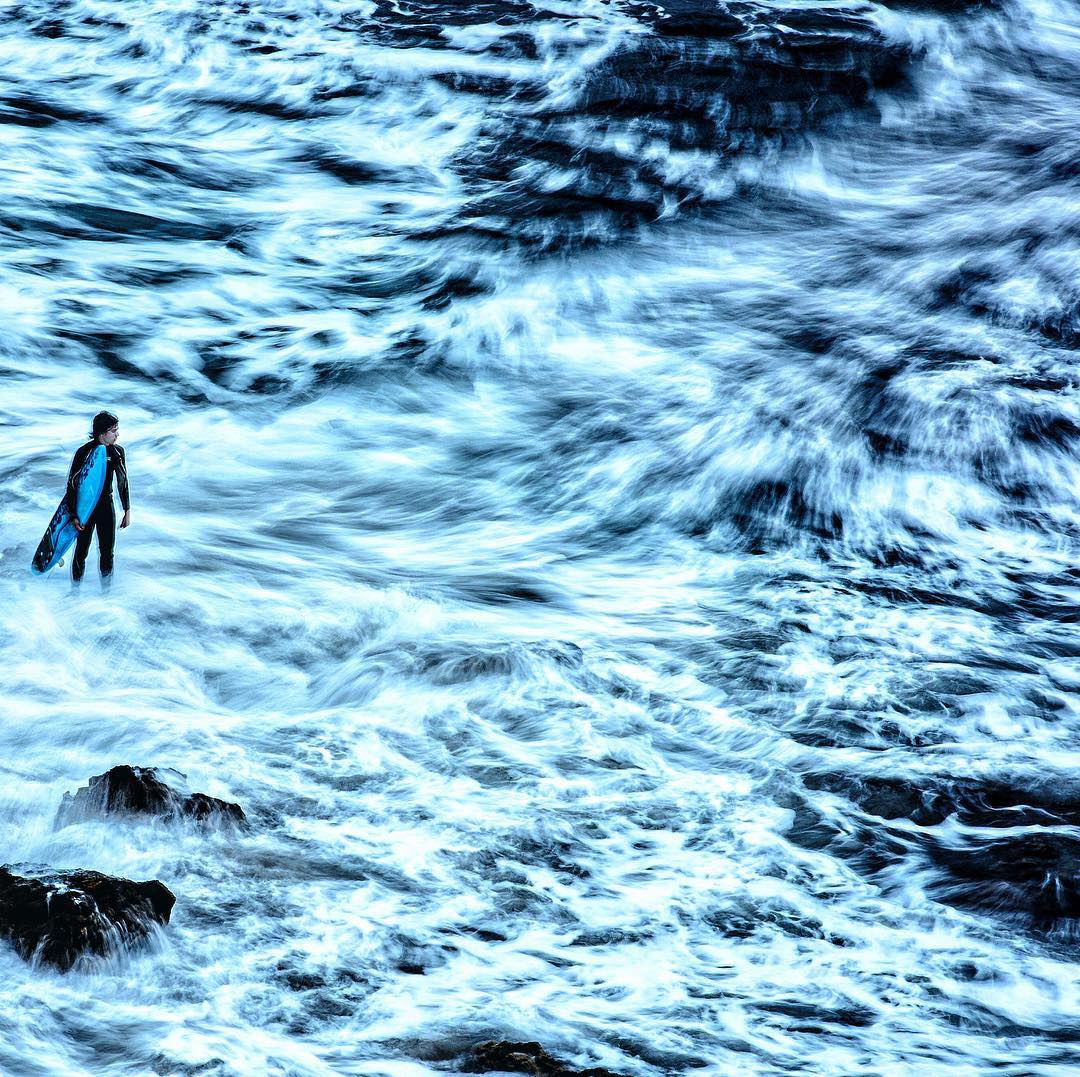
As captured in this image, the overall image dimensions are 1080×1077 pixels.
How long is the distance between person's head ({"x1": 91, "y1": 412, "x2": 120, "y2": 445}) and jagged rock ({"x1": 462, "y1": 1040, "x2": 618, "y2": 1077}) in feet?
12.9

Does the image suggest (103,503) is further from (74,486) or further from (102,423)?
(102,423)

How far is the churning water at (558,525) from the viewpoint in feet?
16.0

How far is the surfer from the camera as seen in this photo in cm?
690

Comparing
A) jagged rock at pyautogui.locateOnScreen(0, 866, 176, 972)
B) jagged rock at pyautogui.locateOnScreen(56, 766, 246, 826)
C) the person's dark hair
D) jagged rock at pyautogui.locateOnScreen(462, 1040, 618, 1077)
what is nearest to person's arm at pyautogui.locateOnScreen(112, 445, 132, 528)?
the person's dark hair

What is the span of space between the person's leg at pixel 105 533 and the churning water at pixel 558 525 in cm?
17

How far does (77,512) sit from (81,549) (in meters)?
0.24

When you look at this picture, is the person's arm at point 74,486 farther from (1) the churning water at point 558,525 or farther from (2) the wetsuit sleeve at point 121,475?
(1) the churning water at point 558,525

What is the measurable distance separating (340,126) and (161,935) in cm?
1268

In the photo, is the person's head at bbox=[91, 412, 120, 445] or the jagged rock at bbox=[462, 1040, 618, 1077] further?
the person's head at bbox=[91, 412, 120, 445]

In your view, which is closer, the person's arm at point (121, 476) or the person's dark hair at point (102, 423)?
the person's dark hair at point (102, 423)

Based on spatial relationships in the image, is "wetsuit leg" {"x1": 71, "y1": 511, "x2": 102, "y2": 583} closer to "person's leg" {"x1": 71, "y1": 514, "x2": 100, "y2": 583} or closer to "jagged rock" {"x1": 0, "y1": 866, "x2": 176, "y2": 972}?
"person's leg" {"x1": 71, "y1": 514, "x2": 100, "y2": 583}

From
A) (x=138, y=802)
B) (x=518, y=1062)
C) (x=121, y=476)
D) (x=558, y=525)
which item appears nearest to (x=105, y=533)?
(x=121, y=476)

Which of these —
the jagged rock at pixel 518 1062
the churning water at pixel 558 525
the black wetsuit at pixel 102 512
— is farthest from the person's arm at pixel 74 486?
the jagged rock at pixel 518 1062

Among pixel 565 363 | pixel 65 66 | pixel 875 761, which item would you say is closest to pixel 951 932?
pixel 875 761
